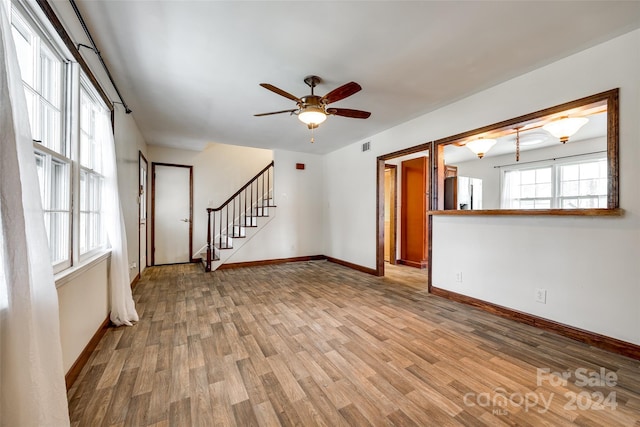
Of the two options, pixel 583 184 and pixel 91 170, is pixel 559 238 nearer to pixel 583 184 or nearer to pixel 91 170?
pixel 583 184

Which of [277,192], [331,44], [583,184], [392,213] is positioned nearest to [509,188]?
[583,184]

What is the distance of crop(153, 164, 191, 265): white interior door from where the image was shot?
5.57 m

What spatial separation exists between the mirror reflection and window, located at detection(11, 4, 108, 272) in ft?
13.1

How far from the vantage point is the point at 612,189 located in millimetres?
2182

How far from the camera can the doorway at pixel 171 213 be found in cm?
555

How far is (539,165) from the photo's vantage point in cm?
491

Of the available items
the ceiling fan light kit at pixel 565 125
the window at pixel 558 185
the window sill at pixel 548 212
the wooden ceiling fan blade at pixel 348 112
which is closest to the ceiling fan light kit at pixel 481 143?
the ceiling fan light kit at pixel 565 125

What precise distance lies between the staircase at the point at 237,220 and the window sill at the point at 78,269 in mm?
2646

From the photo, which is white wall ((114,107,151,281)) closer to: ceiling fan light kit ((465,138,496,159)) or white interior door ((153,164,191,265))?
white interior door ((153,164,191,265))

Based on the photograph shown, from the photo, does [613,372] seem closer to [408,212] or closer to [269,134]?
[408,212]

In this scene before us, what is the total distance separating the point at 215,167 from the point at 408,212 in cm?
474

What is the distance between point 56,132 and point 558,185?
22.2ft

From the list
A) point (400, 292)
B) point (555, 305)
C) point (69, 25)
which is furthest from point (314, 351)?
point (69, 25)

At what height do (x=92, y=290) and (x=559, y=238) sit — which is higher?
(x=559, y=238)
